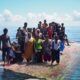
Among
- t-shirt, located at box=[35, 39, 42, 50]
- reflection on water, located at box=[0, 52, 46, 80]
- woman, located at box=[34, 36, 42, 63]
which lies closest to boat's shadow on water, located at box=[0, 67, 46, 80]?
reflection on water, located at box=[0, 52, 46, 80]

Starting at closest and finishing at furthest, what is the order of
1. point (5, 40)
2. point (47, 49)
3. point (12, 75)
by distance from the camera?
1. point (12, 75)
2. point (47, 49)
3. point (5, 40)

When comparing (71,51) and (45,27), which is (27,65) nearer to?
(45,27)

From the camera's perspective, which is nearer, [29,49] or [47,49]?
Result: [47,49]

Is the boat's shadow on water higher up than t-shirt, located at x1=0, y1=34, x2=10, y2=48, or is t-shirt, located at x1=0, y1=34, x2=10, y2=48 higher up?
t-shirt, located at x1=0, y1=34, x2=10, y2=48

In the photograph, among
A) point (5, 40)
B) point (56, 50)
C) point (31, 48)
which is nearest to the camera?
point (56, 50)

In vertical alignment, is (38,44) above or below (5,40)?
below

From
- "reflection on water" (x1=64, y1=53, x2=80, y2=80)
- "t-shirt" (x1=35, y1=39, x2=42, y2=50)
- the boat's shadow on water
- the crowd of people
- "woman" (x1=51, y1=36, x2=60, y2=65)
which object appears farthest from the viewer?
"t-shirt" (x1=35, y1=39, x2=42, y2=50)

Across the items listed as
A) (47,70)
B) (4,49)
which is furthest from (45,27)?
(47,70)

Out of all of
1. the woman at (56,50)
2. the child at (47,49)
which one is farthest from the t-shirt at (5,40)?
the woman at (56,50)

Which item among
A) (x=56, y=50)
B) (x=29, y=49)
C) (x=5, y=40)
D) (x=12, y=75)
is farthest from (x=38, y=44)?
(x=12, y=75)

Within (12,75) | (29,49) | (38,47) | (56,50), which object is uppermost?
(38,47)

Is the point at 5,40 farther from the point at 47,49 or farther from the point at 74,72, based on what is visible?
the point at 74,72

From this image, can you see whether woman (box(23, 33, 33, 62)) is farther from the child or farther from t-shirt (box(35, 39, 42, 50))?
the child

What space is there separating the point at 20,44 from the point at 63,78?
6477 millimetres
